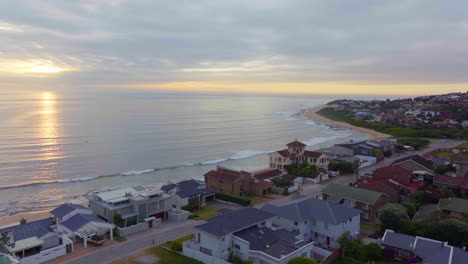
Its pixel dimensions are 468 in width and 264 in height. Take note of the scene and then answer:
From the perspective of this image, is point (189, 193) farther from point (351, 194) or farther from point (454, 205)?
A: point (454, 205)

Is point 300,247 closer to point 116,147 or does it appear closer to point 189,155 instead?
point 189,155

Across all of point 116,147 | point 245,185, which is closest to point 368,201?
point 245,185

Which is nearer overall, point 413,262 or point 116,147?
point 413,262

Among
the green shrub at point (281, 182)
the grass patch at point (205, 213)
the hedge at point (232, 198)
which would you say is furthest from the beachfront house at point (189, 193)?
the green shrub at point (281, 182)

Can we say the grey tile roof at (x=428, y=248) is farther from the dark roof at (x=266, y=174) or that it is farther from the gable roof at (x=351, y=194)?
the dark roof at (x=266, y=174)

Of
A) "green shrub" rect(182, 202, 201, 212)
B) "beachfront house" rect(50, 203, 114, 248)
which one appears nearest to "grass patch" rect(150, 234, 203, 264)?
"beachfront house" rect(50, 203, 114, 248)

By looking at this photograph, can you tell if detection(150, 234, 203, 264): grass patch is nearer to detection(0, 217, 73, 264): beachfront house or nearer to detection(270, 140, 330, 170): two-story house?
detection(0, 217, 73, 264): beachfront house

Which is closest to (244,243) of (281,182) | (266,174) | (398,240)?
(398,240)
